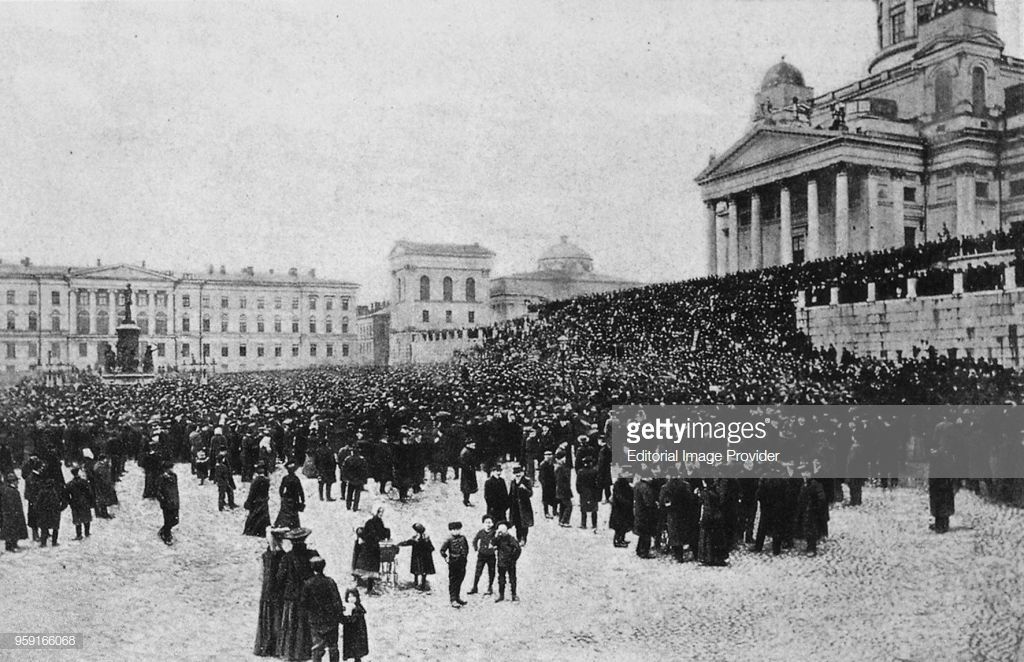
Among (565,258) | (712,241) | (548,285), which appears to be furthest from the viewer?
(712,241)

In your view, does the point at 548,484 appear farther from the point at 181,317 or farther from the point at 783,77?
the point at 783,77

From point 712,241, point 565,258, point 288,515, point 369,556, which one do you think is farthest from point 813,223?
point 369,556

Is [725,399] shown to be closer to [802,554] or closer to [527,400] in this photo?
[802,554]

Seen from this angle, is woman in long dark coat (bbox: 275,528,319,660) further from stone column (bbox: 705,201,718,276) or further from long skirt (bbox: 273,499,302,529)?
stone column (bbox: 705,201,718,276)

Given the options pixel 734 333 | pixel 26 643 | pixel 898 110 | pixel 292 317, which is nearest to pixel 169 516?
pixel 26 643

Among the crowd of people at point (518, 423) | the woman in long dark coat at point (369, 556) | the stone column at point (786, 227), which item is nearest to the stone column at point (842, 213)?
the stone column at point (786, 227)
